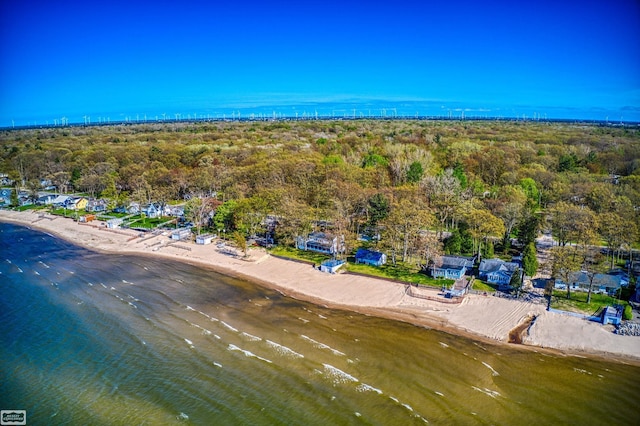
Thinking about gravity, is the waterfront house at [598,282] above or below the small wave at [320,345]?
above

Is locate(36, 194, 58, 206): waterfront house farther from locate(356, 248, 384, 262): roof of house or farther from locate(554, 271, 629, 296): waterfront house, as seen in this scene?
locate(554, 271, 629, 296): waterfront house

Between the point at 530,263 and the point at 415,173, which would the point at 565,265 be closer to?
the point at 530,263

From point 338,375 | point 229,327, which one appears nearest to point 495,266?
point 338,375

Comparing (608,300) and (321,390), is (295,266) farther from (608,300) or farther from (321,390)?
(608,300)

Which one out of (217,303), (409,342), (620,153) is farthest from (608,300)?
(620,153)

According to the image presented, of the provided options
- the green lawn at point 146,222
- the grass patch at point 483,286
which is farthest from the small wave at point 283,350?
the green lawn at point 146,222

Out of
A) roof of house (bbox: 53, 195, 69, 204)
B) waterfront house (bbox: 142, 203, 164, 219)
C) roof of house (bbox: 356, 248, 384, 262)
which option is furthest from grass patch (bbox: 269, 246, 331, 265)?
roof of house (bbox: 53, 195, 69, 204)

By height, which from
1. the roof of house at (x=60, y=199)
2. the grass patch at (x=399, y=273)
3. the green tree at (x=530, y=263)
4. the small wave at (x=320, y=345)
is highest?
the roof of house at (x=60, y=199)

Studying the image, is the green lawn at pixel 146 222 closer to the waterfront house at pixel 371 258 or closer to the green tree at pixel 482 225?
the waterfront house at pixel 371 258
